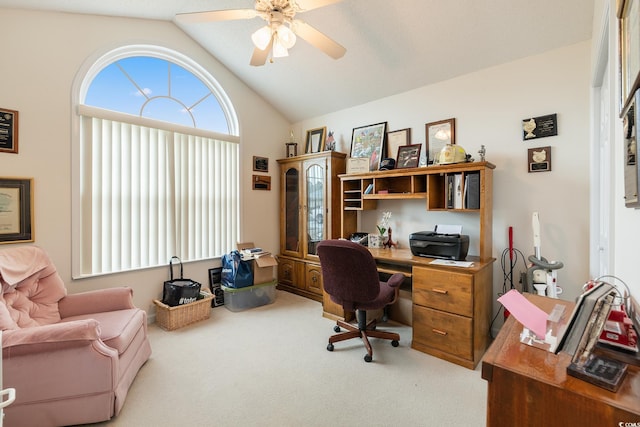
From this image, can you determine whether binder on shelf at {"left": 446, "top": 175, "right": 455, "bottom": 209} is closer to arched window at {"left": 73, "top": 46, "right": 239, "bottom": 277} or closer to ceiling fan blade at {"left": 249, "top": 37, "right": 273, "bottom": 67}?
ceiling fan blade at {"left": 249, "top": 37, "right": 273, "bottom": 67}

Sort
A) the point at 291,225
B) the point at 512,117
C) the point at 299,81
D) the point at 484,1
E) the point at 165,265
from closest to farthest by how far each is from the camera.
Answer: the point at 484,1 < the point at 512,117 < the point at 165,265 < the point at 299,81 < the point at 291,225

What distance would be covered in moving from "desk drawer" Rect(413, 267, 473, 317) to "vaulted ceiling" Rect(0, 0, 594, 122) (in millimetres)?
1977

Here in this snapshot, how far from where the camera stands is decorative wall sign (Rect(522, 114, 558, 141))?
2.36 metres

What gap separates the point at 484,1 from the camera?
2.16 m

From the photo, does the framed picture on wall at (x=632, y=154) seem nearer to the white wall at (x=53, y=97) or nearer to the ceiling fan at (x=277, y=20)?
the ceiling fan at (x=277, y=20)

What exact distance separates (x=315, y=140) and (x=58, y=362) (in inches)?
135

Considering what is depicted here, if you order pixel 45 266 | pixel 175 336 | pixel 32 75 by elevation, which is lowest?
pixel 175 336

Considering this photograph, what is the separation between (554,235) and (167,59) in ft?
14.2

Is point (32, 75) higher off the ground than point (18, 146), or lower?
higher

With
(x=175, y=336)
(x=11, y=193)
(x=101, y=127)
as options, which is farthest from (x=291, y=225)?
(x=11, y=193)

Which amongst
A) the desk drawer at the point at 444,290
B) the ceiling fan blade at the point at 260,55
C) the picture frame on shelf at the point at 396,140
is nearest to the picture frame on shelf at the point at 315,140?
the picture frame on shelf at the point at 396,140

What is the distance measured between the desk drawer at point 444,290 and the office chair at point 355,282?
0.61ft

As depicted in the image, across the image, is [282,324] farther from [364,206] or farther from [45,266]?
[45,266]

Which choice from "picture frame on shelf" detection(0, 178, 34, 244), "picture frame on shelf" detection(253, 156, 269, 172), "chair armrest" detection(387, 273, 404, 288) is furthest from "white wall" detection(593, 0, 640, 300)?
"picture frame on shelf" detection(0, 178, 34, 244)
